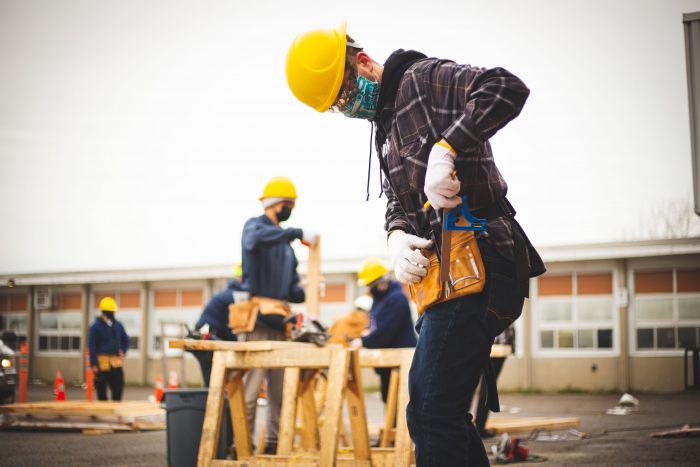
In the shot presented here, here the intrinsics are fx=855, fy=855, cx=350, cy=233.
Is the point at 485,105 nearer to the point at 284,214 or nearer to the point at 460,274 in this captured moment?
the point at 460,274

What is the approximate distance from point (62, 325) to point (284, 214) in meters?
30.3

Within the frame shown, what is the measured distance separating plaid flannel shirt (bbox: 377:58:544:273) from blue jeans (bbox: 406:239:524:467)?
186 mm

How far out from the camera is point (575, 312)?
90.6 ft

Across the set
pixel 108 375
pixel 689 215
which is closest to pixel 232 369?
pixel 108 375

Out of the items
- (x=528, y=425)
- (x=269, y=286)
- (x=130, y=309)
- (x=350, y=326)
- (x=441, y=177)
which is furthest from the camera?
(x=130, y=309)

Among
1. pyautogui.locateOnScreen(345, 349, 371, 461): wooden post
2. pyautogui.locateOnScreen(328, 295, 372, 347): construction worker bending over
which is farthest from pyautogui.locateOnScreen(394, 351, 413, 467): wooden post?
pyautogui.locateOnScreen(328, 295, 372, 347): construction worker bending over

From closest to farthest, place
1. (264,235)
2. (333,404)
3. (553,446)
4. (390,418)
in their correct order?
1. (333,404)
2. (264,235)
3. (390,418)
4. (553,446)

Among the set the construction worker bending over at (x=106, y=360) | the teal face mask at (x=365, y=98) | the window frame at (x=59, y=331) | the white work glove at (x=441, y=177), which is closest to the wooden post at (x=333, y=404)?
the teal face mask at (x=365, y=98)

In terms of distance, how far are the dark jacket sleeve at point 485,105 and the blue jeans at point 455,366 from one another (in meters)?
0.42

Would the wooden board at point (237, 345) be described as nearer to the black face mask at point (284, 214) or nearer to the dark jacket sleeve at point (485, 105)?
the black face mask at point (284, 214)

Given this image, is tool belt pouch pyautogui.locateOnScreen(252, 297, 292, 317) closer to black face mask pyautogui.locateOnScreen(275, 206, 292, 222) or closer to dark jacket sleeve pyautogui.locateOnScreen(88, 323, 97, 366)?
black face mask pyautogui.locateOnScreen(275, 206, 292, 222)

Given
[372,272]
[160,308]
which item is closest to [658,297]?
[372,272]

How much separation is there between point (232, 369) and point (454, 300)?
11.8ft

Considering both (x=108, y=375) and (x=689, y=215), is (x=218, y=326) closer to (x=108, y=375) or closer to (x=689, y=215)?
(x=108, y=375)
